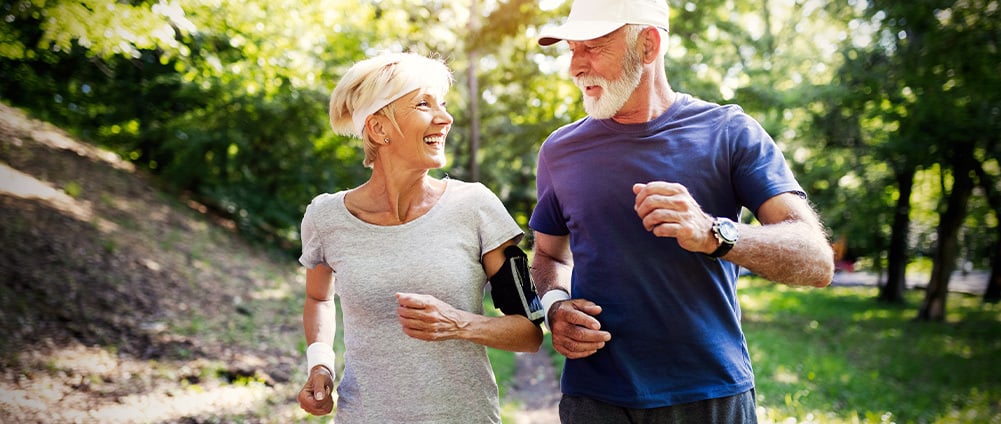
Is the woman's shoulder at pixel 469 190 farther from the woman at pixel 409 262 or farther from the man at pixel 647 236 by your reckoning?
the man at pixel 647 236

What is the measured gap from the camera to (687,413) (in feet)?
7.72

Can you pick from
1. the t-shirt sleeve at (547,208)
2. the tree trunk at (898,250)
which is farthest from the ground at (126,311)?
the tree trunk at (898,250)

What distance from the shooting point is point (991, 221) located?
27328mm

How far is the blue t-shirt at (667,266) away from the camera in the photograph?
2.34 m

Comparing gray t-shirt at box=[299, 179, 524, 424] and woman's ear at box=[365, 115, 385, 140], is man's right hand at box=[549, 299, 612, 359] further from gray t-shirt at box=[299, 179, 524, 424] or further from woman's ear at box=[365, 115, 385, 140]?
woman's ear at box=[365, 115, 385, 140]

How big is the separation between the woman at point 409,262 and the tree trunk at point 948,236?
52.4ft

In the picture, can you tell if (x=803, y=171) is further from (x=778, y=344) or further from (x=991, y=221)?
(x=991, y=221)

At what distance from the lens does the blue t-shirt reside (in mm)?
2342

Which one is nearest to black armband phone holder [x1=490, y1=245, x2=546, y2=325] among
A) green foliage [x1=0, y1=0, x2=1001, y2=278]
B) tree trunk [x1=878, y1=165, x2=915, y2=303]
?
green foliage [x1=0, y1=0, x2=1001, y2=278]

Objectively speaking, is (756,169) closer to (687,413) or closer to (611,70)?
(611,70)

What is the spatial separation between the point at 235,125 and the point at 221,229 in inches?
86.2

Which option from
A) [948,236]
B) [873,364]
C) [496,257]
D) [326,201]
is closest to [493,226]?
[496,257]

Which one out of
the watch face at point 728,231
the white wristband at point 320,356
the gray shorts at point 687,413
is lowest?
the gray shorts at point 687,413

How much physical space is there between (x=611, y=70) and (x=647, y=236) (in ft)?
1.94
